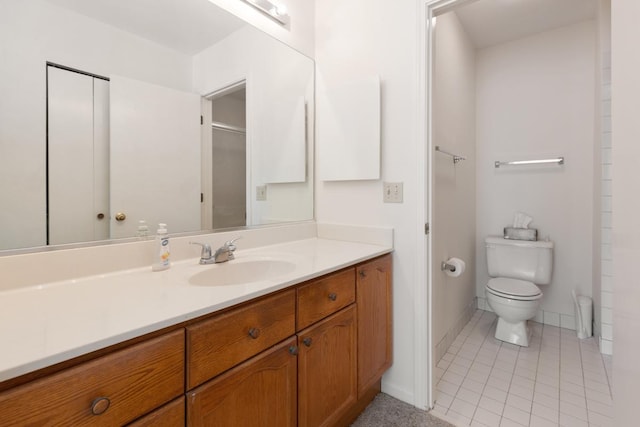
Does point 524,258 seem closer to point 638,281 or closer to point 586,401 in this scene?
point 586,401

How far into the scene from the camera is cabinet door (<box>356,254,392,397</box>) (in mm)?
1312

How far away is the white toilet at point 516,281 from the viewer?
203 centimetres

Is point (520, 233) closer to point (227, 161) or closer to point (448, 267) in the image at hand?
point (448, 267)

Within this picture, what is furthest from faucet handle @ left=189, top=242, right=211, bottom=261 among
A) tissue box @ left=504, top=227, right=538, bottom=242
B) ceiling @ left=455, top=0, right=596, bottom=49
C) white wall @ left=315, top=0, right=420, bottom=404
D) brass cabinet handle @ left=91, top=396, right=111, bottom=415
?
tissue box @ left=504, top=227, right=538, bottom=242

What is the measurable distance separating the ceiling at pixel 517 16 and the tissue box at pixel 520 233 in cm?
164

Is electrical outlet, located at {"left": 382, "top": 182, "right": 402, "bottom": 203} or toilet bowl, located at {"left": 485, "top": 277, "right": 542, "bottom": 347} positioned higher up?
electrical outlet, located at {"left": 382, "top": 182, "right": 402, "bottom": 203}

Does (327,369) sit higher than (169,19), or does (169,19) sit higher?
(169,19)

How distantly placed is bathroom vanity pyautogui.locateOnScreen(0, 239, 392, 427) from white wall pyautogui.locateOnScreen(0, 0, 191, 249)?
240mm

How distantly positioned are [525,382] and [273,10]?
8.18 ft

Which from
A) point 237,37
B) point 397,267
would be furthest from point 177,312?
point 237,37

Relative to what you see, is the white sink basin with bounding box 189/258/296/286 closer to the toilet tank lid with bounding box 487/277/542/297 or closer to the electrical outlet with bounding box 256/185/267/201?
the electrical outlet with bounding box 256/185/267/201

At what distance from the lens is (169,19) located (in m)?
1.23

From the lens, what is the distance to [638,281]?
42 cm

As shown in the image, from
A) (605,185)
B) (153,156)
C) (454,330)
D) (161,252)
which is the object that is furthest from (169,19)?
(605,185)
